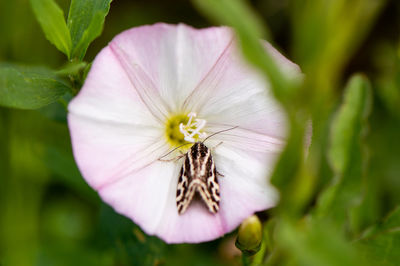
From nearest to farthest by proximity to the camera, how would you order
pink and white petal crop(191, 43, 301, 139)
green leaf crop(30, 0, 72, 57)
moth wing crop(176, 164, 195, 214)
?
green leaf crop(30, 0, 72, 57) → moth wing crop(176, 164, 195, 214) → pink and white petal crop(191, 43, 301, 139)

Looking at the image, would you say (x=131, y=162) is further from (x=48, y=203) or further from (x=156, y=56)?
(x=48, y=203)

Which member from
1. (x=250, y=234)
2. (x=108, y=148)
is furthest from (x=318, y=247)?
(x=108, y=148)

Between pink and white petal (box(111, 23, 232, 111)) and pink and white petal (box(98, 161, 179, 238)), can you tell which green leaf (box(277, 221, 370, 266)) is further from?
pink and white petal (box(111, 23, 232, 111))

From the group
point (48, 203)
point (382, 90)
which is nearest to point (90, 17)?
point (48, 203)

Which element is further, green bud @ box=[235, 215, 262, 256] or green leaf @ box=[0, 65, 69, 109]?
green leaf @ box=[0, 65, 69, 109]

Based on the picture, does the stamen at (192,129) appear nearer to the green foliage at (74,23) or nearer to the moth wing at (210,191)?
the moth wing at (210,191)

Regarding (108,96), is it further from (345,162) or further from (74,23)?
(345,162)

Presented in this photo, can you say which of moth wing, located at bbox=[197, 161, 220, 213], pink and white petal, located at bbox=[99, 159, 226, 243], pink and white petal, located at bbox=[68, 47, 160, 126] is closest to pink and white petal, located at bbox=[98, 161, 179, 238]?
pink and white petal, located at bbox=[99, 159, 226, 243]
